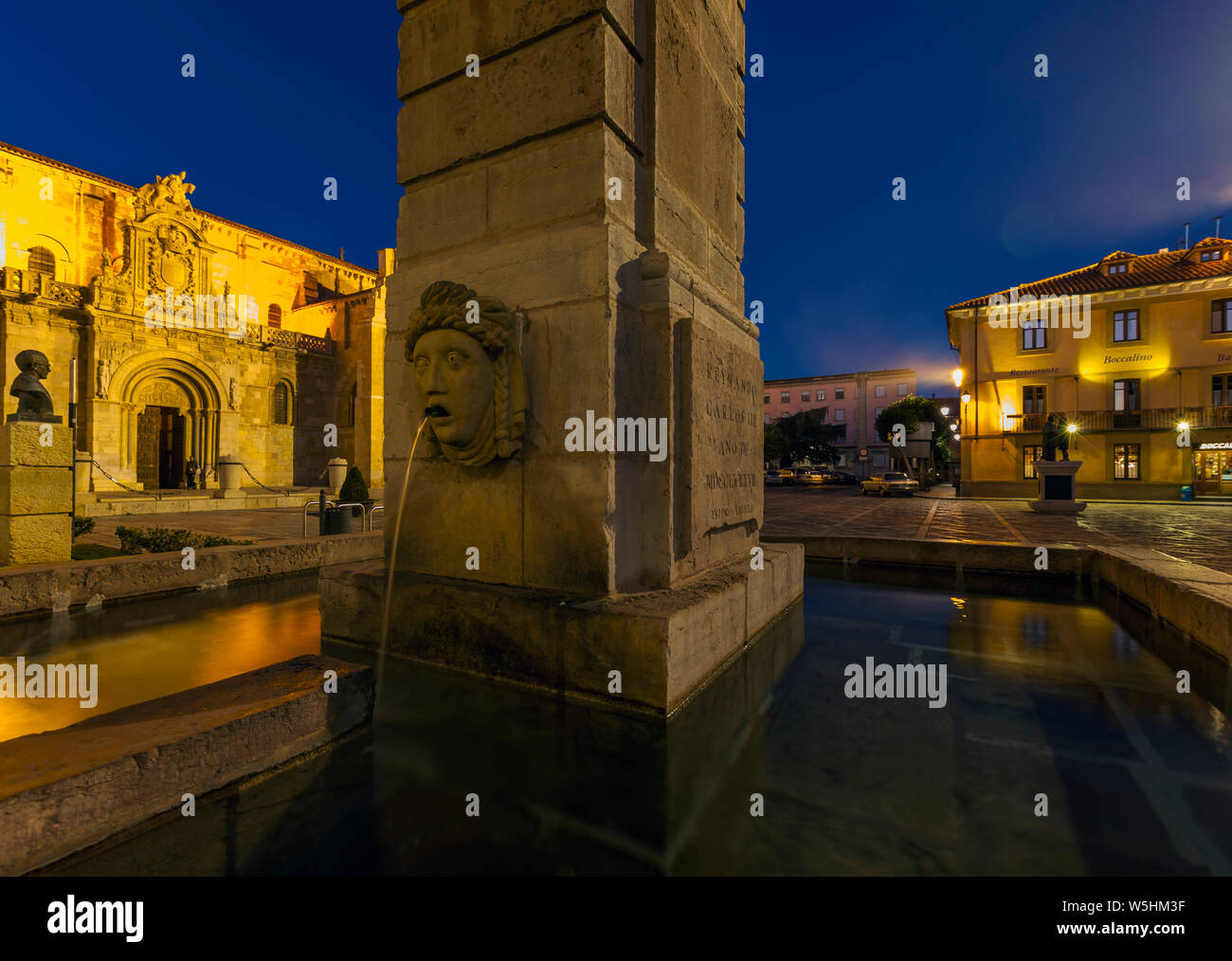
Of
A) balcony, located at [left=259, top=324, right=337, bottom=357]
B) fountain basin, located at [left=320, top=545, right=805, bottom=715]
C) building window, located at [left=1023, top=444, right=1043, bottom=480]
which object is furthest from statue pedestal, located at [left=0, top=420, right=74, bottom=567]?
building window, located at [left=1023, top=444, right=1043, bottom=480]

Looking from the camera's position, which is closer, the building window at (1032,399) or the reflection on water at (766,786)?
the reflection on water at (766,786)

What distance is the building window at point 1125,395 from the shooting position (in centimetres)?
2573

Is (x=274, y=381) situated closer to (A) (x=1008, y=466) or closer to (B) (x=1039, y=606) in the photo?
(B) (x=1039, y=606)

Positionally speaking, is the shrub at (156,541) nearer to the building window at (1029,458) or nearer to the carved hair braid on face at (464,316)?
the carved hair braid on face at (464,316)

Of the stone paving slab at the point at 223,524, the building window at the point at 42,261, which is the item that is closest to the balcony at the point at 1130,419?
the stone paving slab at the point at 223,524

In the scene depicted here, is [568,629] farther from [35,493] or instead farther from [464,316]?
[35,493]

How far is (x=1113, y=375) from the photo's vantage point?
25922 mm

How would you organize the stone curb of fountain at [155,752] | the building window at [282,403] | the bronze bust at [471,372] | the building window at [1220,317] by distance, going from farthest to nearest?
1. the building window at [282,403]
2. the building window at [1220,317]
3. the bronze bust at [471,372]
4. the stone curb of fountain at [155,752]

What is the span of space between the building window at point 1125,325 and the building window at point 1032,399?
12.2ft

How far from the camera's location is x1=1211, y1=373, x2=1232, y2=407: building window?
80.4 feet

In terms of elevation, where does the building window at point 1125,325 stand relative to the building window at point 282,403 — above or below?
above

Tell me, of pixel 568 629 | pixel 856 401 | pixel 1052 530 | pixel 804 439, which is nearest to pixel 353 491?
pixel 568 629

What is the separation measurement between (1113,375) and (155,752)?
115 ft
